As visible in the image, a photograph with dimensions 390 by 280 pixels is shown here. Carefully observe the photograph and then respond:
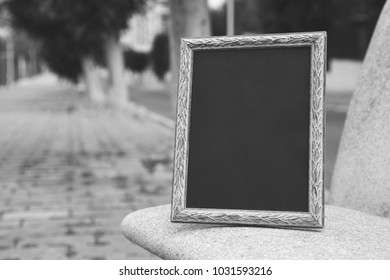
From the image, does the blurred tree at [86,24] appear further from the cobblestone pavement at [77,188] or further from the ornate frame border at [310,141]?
the ornate frame border at [310,141]

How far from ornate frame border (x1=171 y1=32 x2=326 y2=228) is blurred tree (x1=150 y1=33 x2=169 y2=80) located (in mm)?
50156

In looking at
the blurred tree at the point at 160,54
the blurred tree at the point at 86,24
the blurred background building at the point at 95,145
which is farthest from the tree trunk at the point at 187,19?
the blurred tree at the point at 160,54

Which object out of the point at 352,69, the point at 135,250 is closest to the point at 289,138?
the point at 135,250

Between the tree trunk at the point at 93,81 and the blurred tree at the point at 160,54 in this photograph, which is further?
the blurred tree at the point at 160,54

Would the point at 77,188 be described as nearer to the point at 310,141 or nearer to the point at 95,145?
the point at 95,145

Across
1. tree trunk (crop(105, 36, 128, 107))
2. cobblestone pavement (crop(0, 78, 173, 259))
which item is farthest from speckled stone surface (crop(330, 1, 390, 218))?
tree trunk (crop(105, 36, 128, 107))

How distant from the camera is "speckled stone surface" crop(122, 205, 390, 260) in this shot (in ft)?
7.48

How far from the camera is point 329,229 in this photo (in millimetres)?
2609

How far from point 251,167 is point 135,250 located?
8.93 ft

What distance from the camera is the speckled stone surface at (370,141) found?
10.1 feet

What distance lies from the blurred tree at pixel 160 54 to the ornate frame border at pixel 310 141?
50.2 metres

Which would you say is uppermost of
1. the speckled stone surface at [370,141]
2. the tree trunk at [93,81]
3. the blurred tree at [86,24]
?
the blurred tree at [86,24]

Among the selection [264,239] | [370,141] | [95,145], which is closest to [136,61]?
[95,145]
